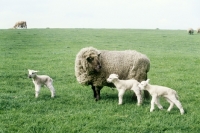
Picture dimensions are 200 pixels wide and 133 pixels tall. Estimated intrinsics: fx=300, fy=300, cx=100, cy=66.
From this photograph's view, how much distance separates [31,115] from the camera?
→ 314 inches

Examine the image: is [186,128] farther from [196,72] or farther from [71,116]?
[196,72]

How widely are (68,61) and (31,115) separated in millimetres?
10678

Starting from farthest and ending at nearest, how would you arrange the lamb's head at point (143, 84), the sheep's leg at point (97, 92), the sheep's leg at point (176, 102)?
the sheep's leg at point (97, 92) → the lamb's head at point (143, 84) → the sheep's leg at point (176, 102)

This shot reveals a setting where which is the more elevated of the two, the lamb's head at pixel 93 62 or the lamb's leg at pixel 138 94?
the lamb's head at pixel 93 62

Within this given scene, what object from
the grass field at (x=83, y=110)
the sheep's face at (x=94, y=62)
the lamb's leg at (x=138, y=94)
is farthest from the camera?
the sheep's face at (x=94, y=62)

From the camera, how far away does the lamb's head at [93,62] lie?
9.63m

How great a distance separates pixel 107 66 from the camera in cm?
989

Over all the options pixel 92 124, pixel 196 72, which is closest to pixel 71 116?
pixel 92 124

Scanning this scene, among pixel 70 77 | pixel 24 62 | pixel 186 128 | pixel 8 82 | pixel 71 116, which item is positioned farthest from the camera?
pixel 24 62

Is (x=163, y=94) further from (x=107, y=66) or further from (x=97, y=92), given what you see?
(x=97, y=92)
